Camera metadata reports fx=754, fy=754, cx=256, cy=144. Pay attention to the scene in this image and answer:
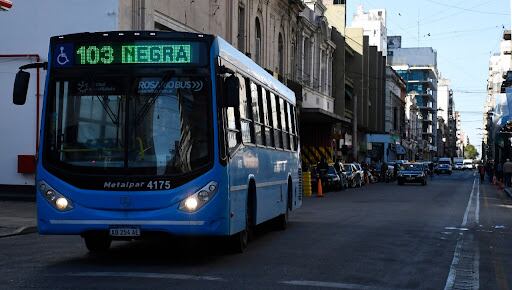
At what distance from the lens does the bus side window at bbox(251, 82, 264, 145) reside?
12953 mm

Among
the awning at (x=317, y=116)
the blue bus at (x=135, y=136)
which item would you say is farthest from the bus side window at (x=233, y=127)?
the awning at (x=317, y=116)

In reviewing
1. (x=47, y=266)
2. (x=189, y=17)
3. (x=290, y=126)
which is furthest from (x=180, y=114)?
(x=189, y=17)

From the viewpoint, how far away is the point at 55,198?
406 inches

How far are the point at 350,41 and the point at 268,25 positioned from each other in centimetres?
3304

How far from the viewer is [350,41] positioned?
247 ft

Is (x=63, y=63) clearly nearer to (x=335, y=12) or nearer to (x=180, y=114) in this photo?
(x=180, y=114)

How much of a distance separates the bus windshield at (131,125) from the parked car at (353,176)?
3638 centimetres

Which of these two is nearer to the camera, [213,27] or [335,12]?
[213,27]

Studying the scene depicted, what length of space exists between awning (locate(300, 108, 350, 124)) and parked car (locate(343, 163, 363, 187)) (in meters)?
3.17

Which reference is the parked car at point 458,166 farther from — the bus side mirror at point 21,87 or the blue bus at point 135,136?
the bus side mirror at point 21,87

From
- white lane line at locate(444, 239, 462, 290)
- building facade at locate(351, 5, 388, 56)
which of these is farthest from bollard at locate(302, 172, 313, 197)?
building facade at locate(351, 5, 388, 56)

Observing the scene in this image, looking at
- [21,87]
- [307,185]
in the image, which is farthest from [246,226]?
[307,185]

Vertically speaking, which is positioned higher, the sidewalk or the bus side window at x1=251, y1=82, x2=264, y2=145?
the bus side window at x1=251, y1=82, x2=264, y2=145

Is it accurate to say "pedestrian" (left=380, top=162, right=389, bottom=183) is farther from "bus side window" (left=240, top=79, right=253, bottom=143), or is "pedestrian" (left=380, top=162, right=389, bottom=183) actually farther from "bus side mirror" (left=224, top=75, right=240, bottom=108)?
"bus side mirror" (left=224, top=75, right=240, bottom=108)
